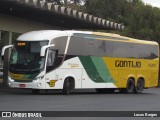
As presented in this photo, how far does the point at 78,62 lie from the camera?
28.4 metres

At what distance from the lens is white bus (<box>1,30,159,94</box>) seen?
2666 cm

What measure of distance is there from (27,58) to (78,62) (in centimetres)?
301

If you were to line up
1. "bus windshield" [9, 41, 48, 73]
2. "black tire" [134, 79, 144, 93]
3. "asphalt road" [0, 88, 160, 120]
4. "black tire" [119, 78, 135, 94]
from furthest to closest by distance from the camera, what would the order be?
1. "black tire" [134, 79, 144, 93]
2. "black tire" [119, 78, 135, 94]
3. "bus windshield" [9, 41, 48, 73]
4. "asphalt road" [0, 88, 160, 120]

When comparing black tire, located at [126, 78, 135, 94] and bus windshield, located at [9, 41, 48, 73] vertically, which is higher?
bus windshield, located at [9, 41, 48, 73]

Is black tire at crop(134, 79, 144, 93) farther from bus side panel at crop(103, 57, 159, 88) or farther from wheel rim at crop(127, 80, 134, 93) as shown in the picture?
wheel rim at crop(127, 80, 134, 93)

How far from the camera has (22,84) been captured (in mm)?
26656

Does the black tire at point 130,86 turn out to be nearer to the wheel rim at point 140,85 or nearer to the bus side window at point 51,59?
the wheel rim at point 140,85

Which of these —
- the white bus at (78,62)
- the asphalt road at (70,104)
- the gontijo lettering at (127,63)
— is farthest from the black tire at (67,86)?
the gontijo lettering at (127,63)

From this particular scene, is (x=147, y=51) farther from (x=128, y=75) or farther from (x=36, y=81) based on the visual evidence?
(x=36, y=81)

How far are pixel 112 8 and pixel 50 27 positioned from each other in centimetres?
5074

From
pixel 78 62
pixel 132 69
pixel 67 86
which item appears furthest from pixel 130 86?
pixel 67 86

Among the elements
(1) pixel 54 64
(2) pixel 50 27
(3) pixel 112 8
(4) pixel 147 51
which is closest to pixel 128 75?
(4) pixel 147 51

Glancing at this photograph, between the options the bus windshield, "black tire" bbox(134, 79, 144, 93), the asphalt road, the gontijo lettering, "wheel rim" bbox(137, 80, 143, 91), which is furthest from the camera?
"wheel rim" bbox(137, 80, 143, 91)

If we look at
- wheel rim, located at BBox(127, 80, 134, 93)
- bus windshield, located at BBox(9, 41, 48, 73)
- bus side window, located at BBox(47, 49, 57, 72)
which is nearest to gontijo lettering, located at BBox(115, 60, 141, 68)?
wheel rim, located at BBox(127, 80, 134, 93)
